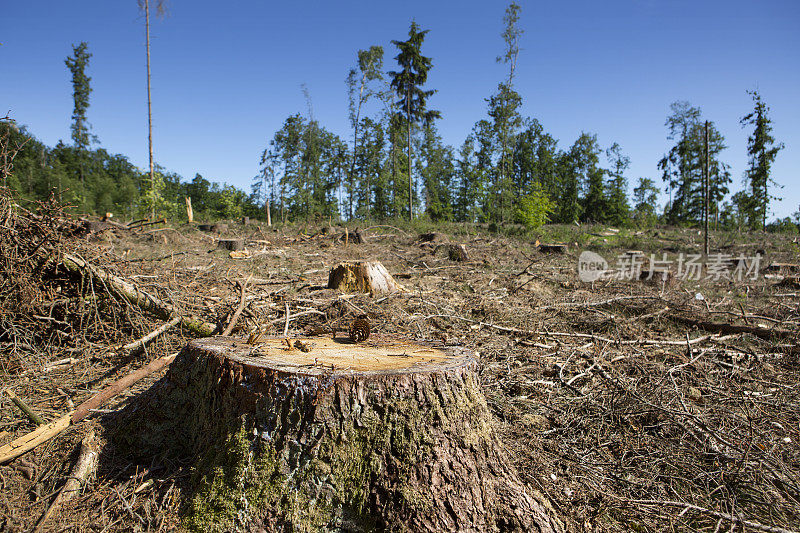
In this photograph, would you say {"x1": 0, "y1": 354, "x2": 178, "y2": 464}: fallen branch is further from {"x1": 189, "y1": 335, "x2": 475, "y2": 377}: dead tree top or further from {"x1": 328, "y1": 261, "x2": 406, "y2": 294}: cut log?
{"x1": 328, "y1": 261, "x2": 406, "y2": 294}: cut log

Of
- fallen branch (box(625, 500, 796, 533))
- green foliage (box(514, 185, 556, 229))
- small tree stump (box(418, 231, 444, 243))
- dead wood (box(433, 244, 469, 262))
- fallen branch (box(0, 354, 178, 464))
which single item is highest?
green foliage (box(514, 185, 556, 229))

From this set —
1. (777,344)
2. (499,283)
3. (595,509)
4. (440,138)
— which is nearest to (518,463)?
(595,509)

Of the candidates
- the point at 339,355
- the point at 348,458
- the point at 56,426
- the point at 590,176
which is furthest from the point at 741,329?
the point at 590,176

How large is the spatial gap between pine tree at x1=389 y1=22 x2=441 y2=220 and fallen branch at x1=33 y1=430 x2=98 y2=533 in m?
22.6

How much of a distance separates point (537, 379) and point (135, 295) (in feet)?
12.6

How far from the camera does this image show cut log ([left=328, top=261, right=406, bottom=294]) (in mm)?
5629

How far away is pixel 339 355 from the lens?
6.52ft

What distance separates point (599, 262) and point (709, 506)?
10805 mm

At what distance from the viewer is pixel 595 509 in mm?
2037

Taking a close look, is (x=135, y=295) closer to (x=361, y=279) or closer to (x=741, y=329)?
(x=361, y=279)

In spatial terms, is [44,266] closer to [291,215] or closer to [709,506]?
[709,506]

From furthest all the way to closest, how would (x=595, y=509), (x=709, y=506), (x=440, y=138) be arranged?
1. (x=440, y=138)
2. (x=709, y=506)
3. (x=595, y=509)

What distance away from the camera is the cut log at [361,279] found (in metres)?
5.63
